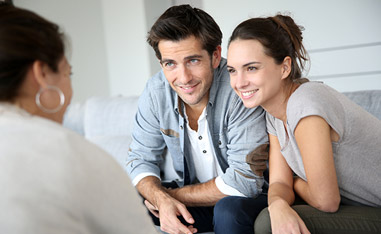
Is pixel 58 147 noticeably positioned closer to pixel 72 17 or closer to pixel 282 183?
pixel 282 183

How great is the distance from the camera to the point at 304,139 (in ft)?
4.14

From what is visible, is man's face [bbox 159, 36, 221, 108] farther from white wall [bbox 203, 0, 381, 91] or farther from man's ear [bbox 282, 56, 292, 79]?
white wall [bbox 203, 0, 381, 91]

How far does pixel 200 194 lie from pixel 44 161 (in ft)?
3.48

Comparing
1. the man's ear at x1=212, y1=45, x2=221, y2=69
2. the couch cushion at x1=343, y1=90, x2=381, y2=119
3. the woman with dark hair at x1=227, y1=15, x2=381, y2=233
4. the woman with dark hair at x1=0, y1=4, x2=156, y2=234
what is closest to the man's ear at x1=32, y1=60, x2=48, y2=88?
the woman with dark hair at x1=0, y1=4, x2=156, y2=234

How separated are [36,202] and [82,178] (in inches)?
3.3

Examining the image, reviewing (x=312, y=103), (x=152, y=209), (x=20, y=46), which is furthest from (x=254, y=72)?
(x=20, y=46)

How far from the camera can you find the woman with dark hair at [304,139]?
1.26 meters

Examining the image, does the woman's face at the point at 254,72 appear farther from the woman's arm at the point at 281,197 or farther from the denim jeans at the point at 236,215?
the denim jeans at the point at 236,215

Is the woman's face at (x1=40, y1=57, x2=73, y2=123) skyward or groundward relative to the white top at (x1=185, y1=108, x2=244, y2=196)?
skyward

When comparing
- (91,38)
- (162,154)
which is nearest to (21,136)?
(162,154)

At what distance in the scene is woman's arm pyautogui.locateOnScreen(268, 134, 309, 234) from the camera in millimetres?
1258

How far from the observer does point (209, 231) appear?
175 cm

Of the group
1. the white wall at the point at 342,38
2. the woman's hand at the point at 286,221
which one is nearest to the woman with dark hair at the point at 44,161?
the woman's hand at the point at 286,221

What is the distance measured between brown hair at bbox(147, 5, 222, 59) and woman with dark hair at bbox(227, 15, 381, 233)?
0.23m
